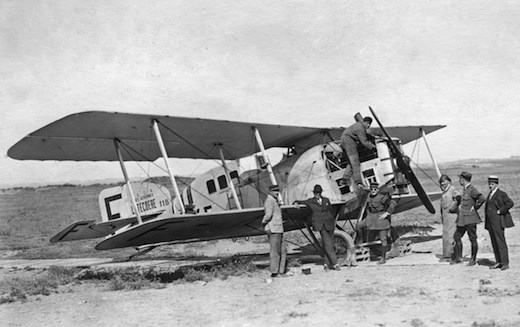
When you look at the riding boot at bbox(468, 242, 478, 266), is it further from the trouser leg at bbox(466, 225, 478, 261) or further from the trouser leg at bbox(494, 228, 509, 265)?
the trouser leg at bbox(494, 228, 509, 265)

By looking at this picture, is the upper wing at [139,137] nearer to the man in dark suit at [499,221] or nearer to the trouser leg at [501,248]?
the man in dark suit at [499,221]

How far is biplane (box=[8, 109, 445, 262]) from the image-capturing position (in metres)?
9.54

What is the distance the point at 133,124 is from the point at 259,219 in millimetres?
3267

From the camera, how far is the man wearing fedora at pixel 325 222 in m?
9.50

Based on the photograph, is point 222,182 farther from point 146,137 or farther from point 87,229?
point 87,229

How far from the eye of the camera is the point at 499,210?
8.07 metres

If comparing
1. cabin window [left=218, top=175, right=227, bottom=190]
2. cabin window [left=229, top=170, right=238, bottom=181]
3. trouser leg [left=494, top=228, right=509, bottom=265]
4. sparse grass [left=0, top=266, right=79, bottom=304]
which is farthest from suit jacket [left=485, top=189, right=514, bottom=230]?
sparse grass [left=0, top=266, right=79, bottom=304]

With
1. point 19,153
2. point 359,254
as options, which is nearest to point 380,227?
point 359,254

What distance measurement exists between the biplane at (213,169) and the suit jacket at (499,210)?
2.31 meters

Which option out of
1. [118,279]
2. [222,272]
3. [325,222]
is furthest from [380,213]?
[118,279]

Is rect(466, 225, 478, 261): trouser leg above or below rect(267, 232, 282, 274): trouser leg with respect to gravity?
below

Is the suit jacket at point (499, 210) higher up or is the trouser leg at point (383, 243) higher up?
the suit jacket at point (499, 210)

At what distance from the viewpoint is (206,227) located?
404 inches

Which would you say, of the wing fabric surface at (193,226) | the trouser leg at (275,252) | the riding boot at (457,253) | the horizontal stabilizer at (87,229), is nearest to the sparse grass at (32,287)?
the wing fabric surface at (193,226)
